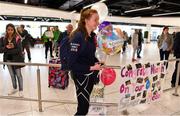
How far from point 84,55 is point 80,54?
47mm

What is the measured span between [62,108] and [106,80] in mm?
1024

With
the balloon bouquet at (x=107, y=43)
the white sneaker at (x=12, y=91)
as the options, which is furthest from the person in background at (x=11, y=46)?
the balloon bouquet at (x=107, y=43)

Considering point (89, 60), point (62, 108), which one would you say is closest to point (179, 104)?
point (62, 108)

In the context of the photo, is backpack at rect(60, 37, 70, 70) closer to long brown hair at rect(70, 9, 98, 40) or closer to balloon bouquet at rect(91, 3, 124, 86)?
long brown hair at rect(70, 9, 98, 40)

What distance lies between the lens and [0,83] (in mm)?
4605

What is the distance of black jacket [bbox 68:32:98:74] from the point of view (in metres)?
1.79

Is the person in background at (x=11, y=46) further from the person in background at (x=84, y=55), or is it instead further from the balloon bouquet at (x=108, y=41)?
the person in background at (x=84, y=55)

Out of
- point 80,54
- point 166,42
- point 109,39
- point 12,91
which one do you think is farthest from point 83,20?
point 166,42

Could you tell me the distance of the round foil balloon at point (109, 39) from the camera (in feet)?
8.46

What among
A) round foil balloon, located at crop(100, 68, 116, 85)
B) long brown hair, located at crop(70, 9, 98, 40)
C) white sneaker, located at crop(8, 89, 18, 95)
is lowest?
white sneaker, located at crop(8, 89, 18, 95)

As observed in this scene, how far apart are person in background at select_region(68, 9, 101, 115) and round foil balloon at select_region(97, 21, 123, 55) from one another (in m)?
0.61

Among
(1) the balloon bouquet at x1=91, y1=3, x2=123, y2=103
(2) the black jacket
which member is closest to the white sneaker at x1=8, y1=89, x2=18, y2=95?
(1) the balloon bouquet at x1=91, y1=3, x2=123, y2=103

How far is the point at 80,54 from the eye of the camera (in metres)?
1.84

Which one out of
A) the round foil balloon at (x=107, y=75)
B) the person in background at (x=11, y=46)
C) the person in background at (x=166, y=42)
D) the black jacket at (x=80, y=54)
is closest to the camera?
the black jacket at (x=80, y=54)
